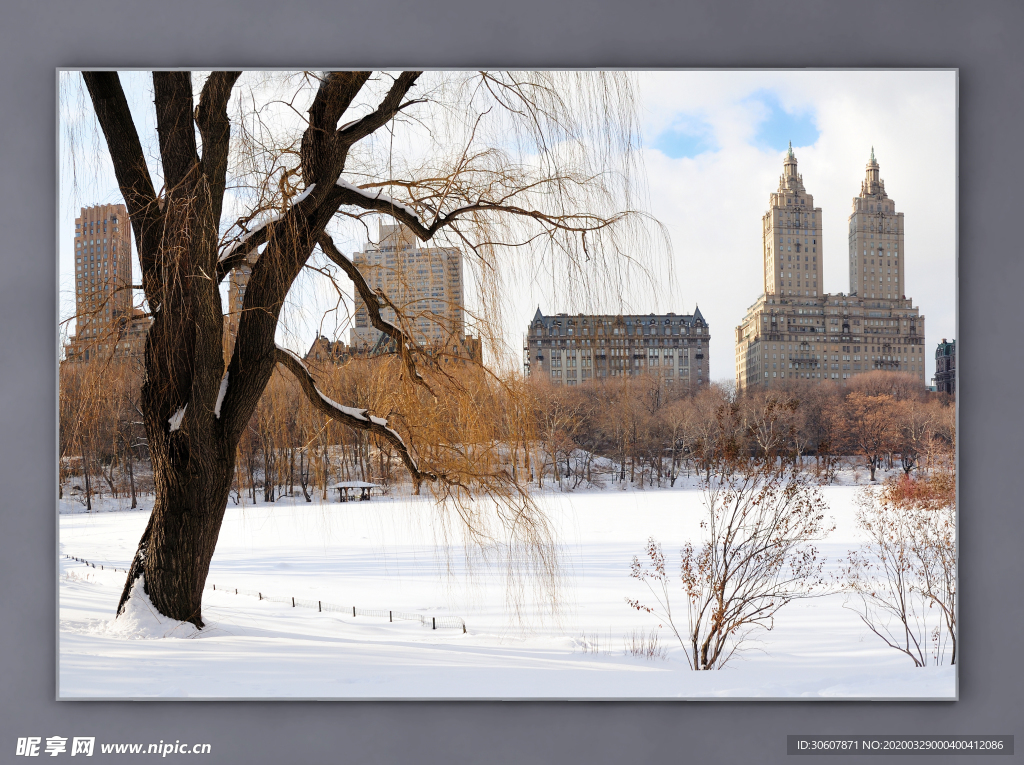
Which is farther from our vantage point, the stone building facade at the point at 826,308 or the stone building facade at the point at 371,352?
the stone building facade at the point at 371,352

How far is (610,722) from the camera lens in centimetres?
255

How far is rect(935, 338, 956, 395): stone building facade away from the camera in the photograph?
2578 millimetres

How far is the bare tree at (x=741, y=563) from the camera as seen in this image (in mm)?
2553

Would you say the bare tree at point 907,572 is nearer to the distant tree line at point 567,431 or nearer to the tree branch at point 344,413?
the distant tree line at point 567,431

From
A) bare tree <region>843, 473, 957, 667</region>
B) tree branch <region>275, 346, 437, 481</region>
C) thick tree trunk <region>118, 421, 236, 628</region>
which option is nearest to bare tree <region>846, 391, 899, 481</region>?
bare tree <region>843, 473, 957, 667</region>

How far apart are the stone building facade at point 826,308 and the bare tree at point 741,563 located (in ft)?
1.15

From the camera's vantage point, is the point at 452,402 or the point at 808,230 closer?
the point at 808,230

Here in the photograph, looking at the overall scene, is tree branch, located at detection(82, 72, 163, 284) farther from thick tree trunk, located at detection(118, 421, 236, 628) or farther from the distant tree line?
thick tree trunk, located at detection(118, 421, 236, 628)

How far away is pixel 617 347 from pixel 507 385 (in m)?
0.38

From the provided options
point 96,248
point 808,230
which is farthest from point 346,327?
point 808,230

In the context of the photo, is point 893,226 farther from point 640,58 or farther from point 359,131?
point 359,131

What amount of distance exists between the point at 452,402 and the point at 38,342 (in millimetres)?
1358

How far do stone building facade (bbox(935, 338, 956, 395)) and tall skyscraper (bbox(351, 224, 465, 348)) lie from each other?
153 centimetres

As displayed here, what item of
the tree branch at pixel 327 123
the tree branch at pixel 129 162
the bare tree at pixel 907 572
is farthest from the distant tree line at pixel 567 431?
the tree branch at pixel 327 123
